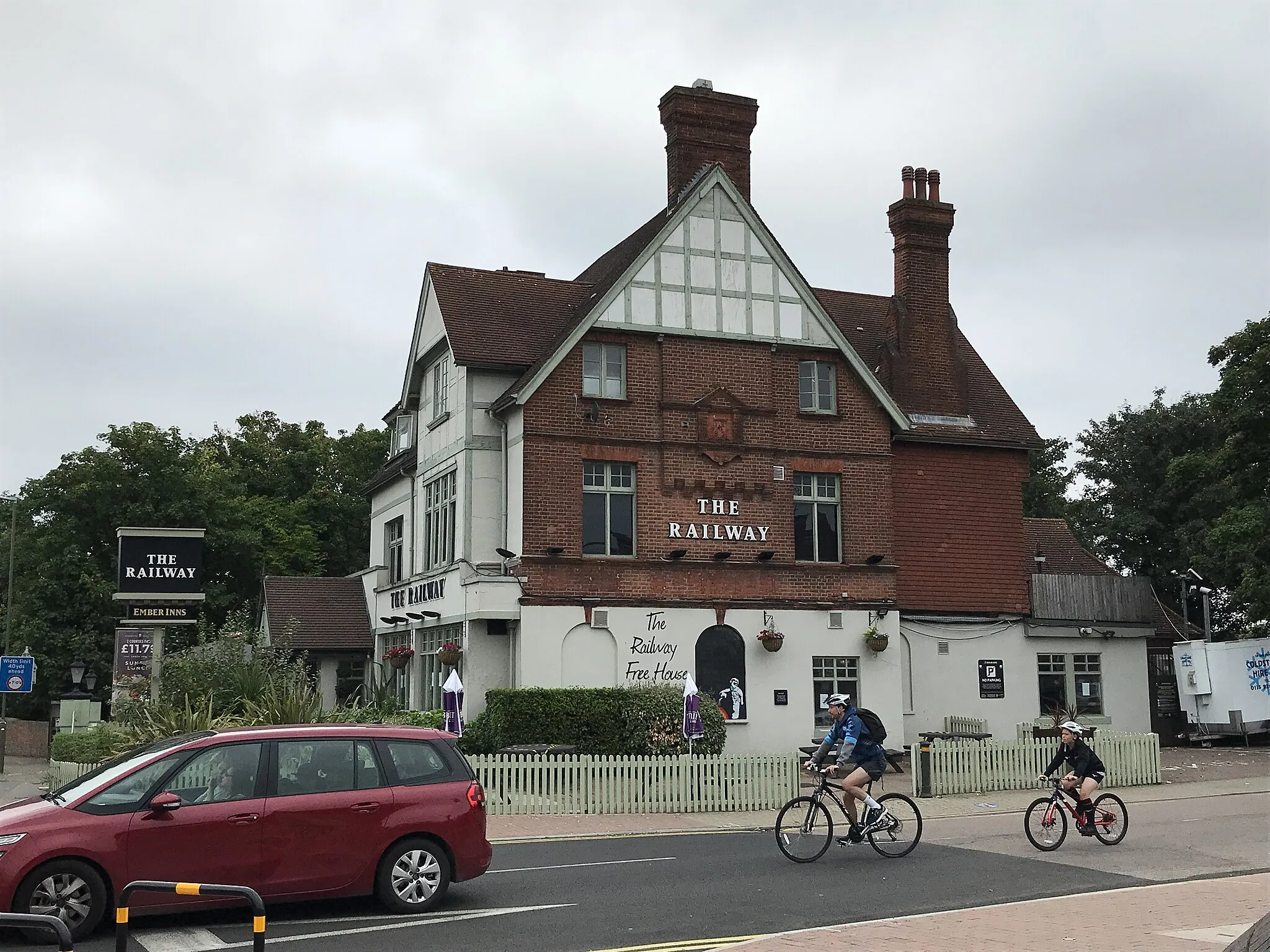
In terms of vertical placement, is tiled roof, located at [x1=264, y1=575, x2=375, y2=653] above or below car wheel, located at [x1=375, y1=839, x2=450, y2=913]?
above

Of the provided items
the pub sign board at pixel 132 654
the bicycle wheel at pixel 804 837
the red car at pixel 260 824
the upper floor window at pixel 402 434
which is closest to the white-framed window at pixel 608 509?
the upper floor window at pixel 402 434

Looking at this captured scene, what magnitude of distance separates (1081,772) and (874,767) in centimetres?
271

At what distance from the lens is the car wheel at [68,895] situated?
35.7 feet

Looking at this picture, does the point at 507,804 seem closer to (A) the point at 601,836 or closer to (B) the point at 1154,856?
(A) the point at 601,836

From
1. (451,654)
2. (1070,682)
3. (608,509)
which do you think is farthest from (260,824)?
(1070,682)

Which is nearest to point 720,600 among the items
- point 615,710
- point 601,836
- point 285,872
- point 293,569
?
point 615,710

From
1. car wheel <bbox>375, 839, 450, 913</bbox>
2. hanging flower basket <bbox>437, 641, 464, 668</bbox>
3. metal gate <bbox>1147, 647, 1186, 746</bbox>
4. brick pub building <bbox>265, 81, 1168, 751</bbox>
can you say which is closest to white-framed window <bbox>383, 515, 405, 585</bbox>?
brick pub building <bbox>265, 81, 1168, 751</bbox>

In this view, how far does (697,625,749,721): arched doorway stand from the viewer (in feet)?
92.5

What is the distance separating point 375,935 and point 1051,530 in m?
29.6

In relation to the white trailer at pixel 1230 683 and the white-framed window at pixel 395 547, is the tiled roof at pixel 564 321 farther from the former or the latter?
the white-framed window at pixel 395 547

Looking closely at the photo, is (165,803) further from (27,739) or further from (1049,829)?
(27,739)

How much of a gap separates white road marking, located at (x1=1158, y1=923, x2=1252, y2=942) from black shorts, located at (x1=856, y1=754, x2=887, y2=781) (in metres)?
4.60

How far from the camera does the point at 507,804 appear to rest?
21.1m

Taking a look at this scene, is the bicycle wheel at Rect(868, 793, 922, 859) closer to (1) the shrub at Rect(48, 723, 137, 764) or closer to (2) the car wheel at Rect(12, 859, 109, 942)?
(2) the car wheel at Rect(12, 859, 109, 942)
